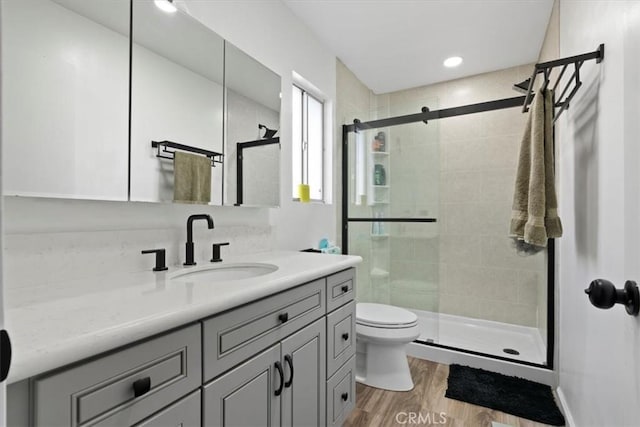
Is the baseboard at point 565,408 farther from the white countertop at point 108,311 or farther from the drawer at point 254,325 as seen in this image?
the white countertop at point 108,311

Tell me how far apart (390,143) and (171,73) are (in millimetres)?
1836

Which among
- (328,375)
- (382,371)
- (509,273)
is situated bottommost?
(382,371)

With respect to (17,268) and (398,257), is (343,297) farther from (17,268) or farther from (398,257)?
(398,257)

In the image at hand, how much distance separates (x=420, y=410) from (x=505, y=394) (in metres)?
0.58

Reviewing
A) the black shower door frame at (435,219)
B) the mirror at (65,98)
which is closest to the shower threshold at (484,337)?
the black shower door frame at (435,219)

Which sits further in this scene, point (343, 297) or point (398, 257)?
point (398, 257)

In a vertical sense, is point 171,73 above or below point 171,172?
above

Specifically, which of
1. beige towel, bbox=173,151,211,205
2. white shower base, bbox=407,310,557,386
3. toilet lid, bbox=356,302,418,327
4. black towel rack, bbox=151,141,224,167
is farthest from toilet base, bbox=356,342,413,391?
black towel rack, bbox=151,141,224,167

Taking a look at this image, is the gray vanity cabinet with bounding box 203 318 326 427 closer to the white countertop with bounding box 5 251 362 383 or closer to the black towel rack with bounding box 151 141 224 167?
the white countertop with bounding box 5 251 362 383

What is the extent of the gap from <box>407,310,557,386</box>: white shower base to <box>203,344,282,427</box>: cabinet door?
1.72m

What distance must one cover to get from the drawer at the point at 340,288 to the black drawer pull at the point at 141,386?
0.83m

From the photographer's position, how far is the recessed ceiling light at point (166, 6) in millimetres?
1288

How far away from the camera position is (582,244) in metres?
1.40

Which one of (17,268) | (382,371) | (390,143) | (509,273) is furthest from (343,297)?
(509,273)
